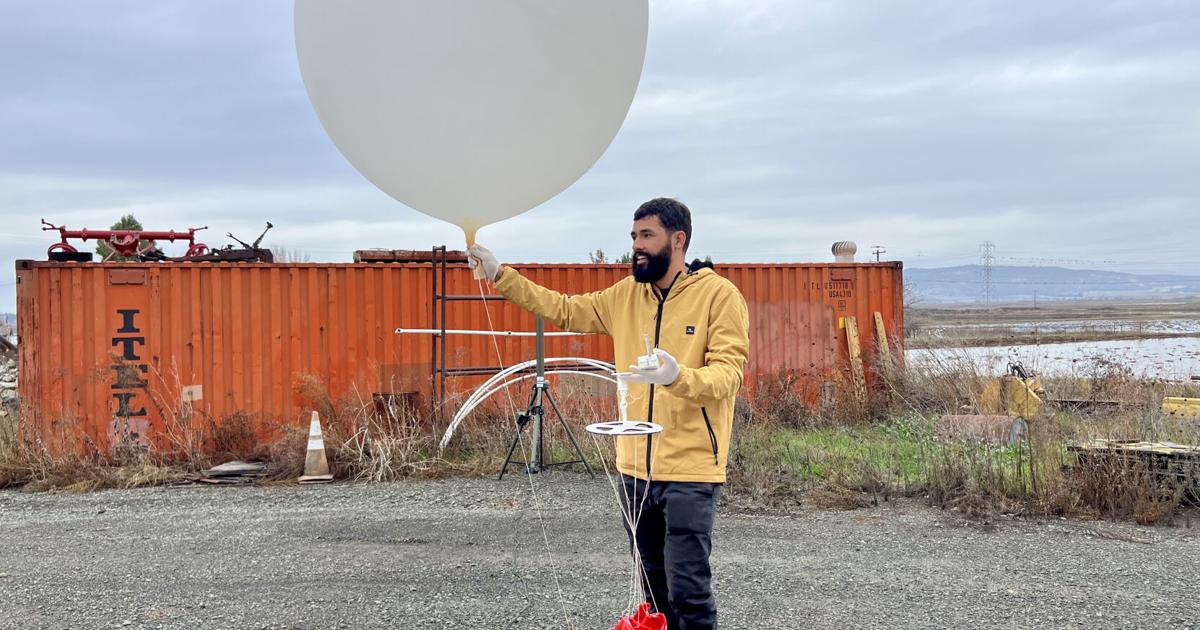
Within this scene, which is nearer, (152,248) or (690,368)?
(690,368)

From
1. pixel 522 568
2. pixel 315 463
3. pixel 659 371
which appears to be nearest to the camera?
pixel 659 371

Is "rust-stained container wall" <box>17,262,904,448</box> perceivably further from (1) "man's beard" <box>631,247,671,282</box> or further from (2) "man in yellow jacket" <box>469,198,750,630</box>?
(1) "man's beard" <box>631,247,671,282</box>

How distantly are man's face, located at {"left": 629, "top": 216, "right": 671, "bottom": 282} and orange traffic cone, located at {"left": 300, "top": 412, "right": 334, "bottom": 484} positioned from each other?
5313 millimetres

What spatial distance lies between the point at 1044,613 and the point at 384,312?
7.10 metres

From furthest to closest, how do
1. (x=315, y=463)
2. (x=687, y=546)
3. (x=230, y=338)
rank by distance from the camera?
1. (x=230, y=338)
2. (x=315, y=463)
3. (x=687, y=546)

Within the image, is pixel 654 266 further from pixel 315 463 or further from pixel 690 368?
pixel 315 463

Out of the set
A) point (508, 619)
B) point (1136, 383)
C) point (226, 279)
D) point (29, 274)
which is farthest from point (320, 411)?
point (1136, 383)

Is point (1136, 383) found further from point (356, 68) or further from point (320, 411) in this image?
point (356, 68)

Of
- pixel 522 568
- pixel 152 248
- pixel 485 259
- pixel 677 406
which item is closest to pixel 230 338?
pixel 152 248

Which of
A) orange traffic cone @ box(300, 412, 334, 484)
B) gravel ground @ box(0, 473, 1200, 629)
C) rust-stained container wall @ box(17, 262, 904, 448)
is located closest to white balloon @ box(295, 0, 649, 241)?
gravel ground @ box(0, 473, 1200, 629)

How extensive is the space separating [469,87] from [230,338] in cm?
703

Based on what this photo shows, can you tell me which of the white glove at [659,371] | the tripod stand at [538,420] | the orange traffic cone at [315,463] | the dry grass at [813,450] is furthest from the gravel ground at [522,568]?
the white glove at [659,371]

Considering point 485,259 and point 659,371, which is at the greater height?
point 485,259

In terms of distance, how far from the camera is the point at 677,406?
261 cm
